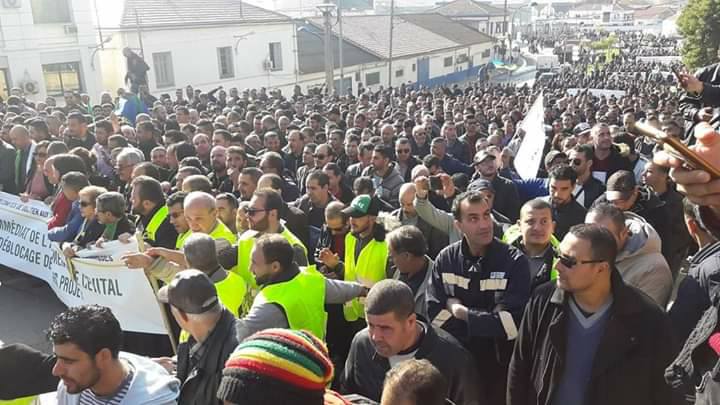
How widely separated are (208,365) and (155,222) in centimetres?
253

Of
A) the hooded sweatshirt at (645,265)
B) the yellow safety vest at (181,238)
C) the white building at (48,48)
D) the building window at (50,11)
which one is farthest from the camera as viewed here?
the building window at (50,11)

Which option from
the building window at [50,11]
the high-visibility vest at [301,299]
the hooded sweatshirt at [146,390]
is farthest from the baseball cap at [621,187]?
the building window at [50,11]

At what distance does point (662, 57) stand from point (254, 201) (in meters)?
47.8

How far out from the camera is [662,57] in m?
44.9

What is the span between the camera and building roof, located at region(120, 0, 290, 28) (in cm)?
2658

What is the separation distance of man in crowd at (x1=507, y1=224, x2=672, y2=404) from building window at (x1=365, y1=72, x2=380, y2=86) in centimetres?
3413

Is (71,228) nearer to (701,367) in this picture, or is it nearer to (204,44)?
(701,367)

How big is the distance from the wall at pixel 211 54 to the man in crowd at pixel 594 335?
25710 millimetres

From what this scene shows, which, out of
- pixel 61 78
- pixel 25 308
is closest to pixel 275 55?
pixel 61 78

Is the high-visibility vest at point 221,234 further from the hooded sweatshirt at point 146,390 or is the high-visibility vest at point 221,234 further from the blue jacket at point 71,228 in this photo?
the hooded sweatshirt at point 146,390

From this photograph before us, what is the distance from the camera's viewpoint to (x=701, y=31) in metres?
27.8

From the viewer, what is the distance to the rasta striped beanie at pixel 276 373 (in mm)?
1918

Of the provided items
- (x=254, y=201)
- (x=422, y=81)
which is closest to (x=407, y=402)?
(x=254, y=201)

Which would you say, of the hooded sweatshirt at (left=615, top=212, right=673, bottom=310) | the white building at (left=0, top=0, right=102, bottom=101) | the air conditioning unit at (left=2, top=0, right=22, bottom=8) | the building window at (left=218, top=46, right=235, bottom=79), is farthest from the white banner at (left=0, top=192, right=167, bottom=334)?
the building window at (left=218, top=46, right=235, bottom=79)
